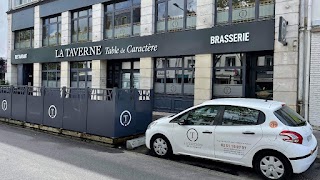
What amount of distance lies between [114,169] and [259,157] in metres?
2.88

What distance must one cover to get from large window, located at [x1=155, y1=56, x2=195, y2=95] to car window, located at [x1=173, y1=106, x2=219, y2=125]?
660cm

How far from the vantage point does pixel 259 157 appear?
5.64 meters

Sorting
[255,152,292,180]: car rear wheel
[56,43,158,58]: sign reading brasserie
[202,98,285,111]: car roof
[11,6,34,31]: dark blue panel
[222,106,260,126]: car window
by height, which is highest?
[11,6,34,31]: dark blue panel

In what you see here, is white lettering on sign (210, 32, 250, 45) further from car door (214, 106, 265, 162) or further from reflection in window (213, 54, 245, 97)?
car door (214, 106, 265, 162)

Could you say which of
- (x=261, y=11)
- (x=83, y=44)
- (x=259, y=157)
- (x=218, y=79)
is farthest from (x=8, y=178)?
(x=83, y=44)

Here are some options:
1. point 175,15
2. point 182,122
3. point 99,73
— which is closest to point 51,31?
point 99,73

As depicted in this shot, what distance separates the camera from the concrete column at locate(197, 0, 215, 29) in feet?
40.9

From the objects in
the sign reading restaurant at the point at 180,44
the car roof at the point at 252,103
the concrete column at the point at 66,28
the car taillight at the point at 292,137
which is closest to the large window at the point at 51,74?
the sign reading restaurant at the point at 180,44

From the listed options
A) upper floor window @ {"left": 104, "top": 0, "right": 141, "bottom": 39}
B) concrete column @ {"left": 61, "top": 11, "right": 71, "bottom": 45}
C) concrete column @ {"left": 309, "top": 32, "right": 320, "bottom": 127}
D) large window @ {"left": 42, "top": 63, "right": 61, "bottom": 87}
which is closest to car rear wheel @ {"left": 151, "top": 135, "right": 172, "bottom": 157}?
concrete column @ {"left": 309, "top": 32, "right": 320, "bottom": 127}

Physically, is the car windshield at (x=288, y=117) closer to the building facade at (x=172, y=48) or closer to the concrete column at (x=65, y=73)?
the building facade at (x=172, y=48)

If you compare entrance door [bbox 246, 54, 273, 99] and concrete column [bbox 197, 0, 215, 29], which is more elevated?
concrete column [bbox 197, 0, 215, 29]

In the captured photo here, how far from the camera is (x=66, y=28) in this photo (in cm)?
1897

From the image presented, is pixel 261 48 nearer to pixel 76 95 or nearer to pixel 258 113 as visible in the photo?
pixel 258 113

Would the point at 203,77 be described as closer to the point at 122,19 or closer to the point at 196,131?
the point at 122,19
